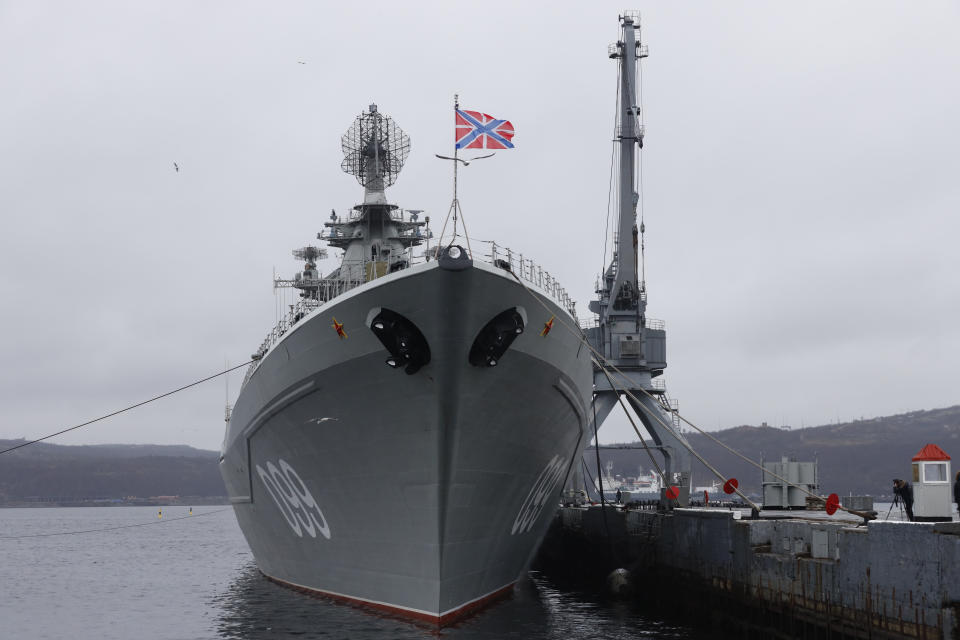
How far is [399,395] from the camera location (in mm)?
14977

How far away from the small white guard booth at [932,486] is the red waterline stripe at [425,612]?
8007mm

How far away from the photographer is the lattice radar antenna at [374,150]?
26.2 metres

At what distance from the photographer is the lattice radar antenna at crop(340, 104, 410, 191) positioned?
2617cm

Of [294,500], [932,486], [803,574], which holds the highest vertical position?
[932,486]

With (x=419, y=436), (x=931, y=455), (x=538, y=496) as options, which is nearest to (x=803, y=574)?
(x=931, y=455)

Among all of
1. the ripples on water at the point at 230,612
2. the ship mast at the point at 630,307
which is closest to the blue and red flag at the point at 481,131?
the ripples on water at the point at 230,612

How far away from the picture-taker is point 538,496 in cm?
1861

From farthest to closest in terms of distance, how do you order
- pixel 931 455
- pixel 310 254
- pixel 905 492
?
pixel 310 254 < pixel 905 492 < pixel 931 455

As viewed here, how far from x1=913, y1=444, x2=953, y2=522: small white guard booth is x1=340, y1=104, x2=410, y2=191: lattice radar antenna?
17.1 meters

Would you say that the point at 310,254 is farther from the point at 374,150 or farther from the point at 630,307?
the point at 630,307

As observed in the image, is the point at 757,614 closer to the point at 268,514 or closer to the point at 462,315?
the point at 462,315

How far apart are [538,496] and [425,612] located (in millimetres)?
4125

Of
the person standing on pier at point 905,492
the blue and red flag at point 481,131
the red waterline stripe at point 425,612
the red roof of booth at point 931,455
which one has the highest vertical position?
the blue and red flag at point 481,131

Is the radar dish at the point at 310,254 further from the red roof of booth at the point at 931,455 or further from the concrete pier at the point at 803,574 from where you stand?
the red roof of booth at the point at 931,455
